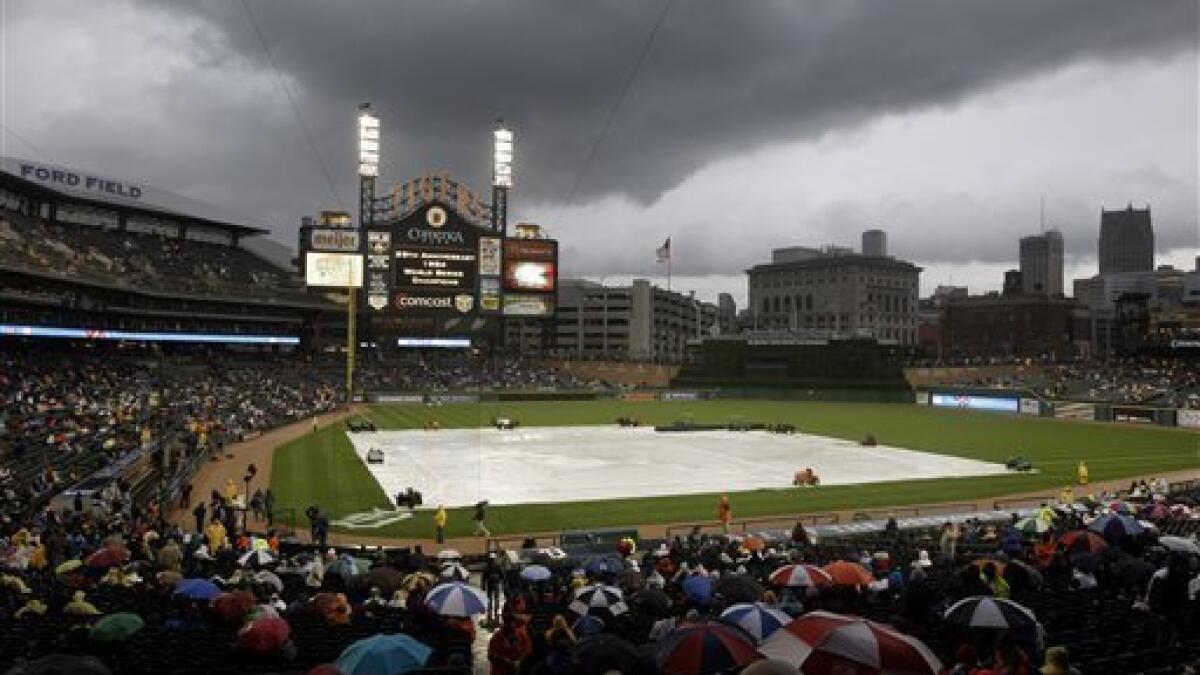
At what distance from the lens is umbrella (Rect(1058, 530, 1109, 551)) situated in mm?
16922

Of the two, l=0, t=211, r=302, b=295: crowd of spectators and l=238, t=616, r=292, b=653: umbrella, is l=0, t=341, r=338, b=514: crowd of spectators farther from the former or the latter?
l=238, t=616, r=292, b=653: umbrella

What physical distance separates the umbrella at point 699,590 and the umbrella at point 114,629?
8729mm

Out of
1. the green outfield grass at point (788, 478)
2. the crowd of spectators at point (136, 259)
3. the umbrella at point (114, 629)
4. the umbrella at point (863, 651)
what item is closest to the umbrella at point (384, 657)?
the umbrella at point (114, 629)

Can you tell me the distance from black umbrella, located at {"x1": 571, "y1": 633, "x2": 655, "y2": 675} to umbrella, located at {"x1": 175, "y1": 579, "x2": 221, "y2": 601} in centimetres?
830

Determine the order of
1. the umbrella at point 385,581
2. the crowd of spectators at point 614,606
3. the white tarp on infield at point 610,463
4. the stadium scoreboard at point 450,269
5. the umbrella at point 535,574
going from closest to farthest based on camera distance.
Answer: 1. the crowd of spectators at point 614,606
2. the umbrella at point 385,581
3. the umbrella at point 535,574
4. the white tarp on infield at point 610,463
5. the stadium scoreboard at point 450,269

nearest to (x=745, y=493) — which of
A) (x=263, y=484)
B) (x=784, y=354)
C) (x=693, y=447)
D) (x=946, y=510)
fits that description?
(x=946, y=510)

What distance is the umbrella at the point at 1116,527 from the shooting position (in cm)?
1880

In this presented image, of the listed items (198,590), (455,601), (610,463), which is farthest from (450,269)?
(455,601)

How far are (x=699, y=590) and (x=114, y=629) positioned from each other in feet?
29.8

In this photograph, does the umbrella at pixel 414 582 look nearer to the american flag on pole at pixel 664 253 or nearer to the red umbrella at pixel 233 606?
the red umbrella at pixel 233 606

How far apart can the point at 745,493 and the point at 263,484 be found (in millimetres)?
21996

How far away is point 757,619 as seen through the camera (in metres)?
11.0

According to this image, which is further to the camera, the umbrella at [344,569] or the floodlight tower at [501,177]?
the floodlight tower at [501,177]

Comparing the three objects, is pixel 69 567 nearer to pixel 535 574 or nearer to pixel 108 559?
pixel 108 559
